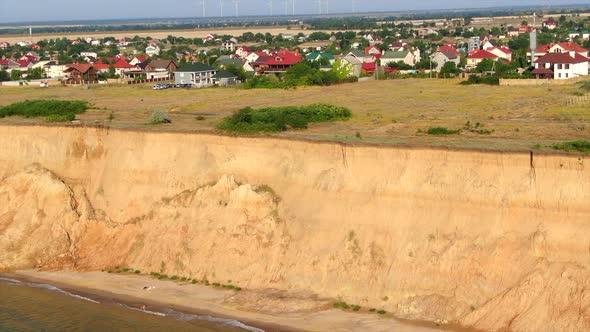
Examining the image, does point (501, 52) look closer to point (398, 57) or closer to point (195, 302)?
point (398, 57)

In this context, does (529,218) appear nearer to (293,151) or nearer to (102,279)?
(293,151)

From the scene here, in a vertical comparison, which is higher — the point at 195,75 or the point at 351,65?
the point at 351,65

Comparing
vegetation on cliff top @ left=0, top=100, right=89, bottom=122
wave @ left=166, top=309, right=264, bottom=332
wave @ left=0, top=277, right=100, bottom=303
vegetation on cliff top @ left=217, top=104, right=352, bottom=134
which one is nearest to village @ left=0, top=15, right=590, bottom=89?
vegetation on cliff top @ left=0, top=100, right=89, bottom=122

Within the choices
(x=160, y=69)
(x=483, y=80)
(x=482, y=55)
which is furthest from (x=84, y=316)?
(x=482, y=55)

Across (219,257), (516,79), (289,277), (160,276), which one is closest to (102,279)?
(160,276)

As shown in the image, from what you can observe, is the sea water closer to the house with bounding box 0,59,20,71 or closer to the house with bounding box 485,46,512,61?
the house with bounding box 485,46,512,61
